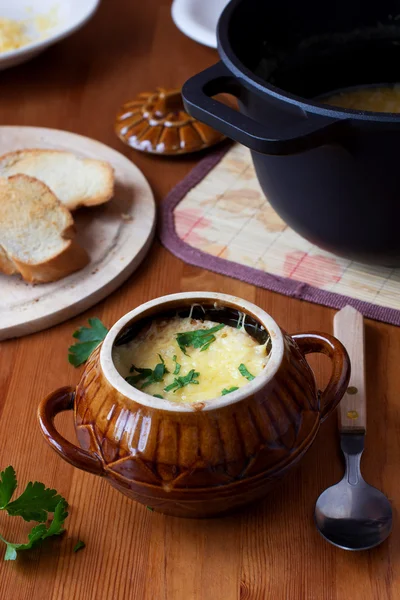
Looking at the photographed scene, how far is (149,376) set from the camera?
2.67ft

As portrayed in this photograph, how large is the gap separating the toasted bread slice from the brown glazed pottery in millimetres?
138

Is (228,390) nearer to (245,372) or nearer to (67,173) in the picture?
(245,372)

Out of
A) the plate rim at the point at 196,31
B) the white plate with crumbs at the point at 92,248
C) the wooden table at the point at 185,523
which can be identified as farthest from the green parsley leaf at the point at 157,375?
the plate rim at the point at 196,31

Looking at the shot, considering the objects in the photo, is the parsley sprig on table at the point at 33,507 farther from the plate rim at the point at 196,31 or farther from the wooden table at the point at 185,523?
the plate rim at the point at 196,31

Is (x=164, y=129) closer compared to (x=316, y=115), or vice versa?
(x=316, y=115)

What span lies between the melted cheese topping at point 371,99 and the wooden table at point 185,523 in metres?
0.35

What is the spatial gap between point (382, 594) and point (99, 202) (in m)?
0.82

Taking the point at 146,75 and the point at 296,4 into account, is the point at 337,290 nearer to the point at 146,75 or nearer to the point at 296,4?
the point at 296,4

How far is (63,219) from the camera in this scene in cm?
127

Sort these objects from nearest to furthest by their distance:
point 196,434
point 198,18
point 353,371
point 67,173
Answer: point 196,434 → point 353,371 → point 67,173 → point 198,18

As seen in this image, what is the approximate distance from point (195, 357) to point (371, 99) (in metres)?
0.67

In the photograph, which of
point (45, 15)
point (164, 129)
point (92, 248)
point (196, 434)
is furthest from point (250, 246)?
point (45, 15)

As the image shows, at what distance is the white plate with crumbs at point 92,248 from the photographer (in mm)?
1168

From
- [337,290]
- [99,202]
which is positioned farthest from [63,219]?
[337,290]
